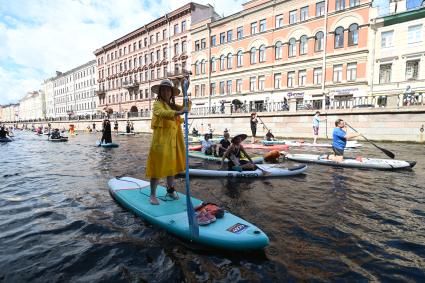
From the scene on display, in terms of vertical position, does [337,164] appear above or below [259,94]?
below

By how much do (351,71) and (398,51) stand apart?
4.12 m

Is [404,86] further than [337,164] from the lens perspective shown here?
Yes

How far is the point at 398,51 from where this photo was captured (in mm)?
25188

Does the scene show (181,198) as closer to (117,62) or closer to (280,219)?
(280,219)

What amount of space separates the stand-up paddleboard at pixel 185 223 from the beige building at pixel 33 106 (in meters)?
120

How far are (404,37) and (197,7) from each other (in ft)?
95.6

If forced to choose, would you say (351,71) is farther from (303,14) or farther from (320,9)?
(303,14)

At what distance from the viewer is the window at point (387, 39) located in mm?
25516

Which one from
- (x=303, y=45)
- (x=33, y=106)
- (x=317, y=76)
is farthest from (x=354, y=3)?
(x=33, y=106)

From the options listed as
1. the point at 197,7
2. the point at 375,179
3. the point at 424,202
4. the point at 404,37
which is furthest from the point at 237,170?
the point at 197,7

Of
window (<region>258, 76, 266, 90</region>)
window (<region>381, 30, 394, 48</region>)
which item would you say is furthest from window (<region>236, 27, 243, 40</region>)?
window (<region>381, 30, 394, 48</region>)

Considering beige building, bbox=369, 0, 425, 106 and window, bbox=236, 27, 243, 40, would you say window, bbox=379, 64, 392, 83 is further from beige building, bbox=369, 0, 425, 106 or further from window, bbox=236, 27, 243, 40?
window, bbox=236, 27, 243, 40

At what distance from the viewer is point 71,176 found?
878 cm

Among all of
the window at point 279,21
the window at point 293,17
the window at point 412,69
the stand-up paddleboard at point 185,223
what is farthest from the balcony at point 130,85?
the stand-up paddleboard at point 185,223
